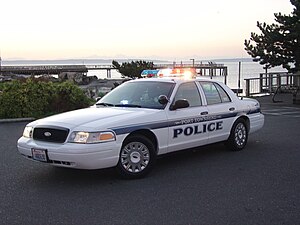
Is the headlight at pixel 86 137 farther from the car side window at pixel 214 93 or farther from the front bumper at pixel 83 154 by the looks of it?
the car side window at pixel 214 93

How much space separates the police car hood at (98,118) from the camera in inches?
226

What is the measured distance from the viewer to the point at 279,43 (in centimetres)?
2083

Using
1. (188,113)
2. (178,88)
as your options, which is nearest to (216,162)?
(188,113)

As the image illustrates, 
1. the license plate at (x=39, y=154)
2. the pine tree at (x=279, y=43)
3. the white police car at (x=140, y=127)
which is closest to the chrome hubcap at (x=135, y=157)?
the white police car at (x=140, y=127)

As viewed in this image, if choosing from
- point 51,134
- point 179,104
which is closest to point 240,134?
point 179,104

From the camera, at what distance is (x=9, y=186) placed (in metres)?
5.75

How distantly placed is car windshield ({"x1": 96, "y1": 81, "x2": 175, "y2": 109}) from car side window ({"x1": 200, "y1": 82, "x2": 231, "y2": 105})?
82 cm

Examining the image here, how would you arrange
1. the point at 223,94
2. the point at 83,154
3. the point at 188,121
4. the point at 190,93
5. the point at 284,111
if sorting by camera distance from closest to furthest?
the point at 83,154
the point at 188,121
the point at 190,93
the point at 223,94
the point at 284,111

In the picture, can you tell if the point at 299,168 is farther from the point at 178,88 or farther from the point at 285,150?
the point at 178,88

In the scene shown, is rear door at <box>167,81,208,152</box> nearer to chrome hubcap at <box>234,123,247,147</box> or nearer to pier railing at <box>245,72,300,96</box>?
chrome hubcap at <box>234,123,247,147</box>

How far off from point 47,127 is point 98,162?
946 millimetres

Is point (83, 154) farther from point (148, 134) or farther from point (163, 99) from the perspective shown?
point (163, 99)

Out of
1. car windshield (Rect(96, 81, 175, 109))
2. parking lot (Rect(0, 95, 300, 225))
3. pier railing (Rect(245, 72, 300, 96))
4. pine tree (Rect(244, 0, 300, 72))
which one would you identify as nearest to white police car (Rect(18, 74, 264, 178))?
car windshield (Rect(96, 81, 175, 109))

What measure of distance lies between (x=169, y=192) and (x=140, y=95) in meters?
2.20
